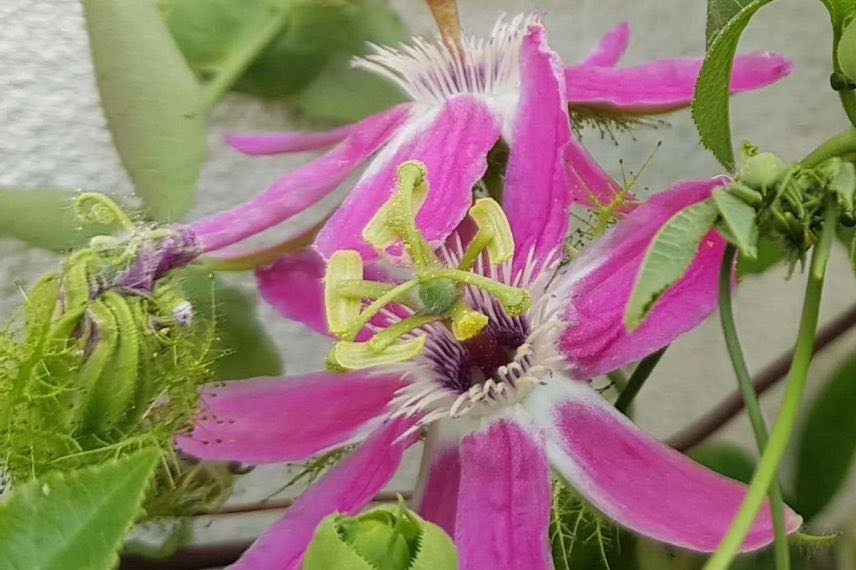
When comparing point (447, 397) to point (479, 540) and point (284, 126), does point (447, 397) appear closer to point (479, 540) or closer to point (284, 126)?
point (479, 540)

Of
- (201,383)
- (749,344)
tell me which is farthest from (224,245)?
(749,344)

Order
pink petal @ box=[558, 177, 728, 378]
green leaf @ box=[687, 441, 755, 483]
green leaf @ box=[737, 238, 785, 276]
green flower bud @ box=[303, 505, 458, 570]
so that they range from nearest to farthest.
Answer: green flower bud @ box=[303, 505, 458, 570], pink petal @ box=[558, 177, 728, 378], green leaf @ box=[737, 238, 785, 276], green leaf @ box=[687, 441, 755, 483]

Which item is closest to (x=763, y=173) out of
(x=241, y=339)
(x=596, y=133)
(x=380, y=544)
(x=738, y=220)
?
(x=738, y=220)

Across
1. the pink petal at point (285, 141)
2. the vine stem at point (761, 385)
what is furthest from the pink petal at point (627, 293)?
the vine stem at point (761, 385)

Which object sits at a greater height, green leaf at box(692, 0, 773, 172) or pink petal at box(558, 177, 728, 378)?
green leaf at box(692, 0, 773, 172)

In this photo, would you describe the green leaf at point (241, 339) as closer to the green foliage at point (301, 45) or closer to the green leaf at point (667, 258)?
the green foliage at point (301, 45)

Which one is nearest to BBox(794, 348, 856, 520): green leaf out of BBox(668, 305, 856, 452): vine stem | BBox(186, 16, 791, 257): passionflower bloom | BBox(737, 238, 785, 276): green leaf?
BBox(668, 305, 856, 452): vine stem

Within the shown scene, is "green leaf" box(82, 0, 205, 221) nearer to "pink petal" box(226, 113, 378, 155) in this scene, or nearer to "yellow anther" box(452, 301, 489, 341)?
"pink petal" box(226, 113, 378, 155)
